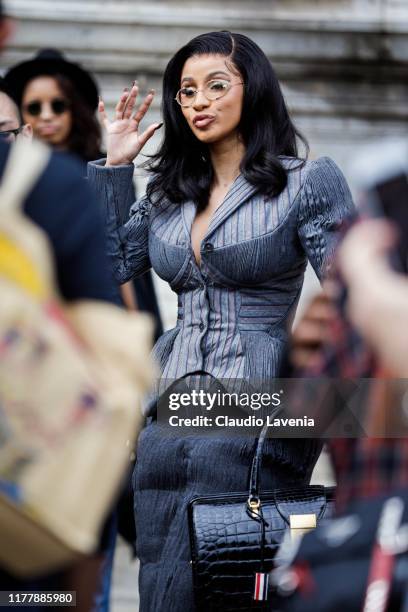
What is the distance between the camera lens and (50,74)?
7.10 metres

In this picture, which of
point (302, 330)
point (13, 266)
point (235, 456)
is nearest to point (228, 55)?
point (235, 456)

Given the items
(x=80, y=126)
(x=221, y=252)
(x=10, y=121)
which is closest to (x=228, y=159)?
(x=221, y=252)

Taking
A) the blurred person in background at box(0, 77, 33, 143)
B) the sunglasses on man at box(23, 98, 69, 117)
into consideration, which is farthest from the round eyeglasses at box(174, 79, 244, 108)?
the sunglasses on man at box(23, 98, 69, 117)

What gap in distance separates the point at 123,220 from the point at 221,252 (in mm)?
506

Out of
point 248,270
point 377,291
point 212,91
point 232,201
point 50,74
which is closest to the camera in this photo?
point 377,291

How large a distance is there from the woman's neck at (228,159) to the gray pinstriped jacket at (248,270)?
0.27 feet

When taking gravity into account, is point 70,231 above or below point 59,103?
below

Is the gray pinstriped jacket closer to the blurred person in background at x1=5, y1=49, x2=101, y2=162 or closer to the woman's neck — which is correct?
the woman's neck

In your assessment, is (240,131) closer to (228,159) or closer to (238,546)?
(228,159)

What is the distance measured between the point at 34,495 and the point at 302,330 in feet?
2.20

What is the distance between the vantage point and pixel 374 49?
10969 millimetres

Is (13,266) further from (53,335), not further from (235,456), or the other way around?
(235,456)

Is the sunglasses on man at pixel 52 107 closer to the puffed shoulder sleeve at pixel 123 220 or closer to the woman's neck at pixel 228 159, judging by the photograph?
the puffed shoulder sleeve at pixel 123 220

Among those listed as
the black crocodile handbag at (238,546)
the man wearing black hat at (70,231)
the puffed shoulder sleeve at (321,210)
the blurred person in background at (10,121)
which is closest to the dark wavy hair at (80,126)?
the blurred person in background at (10,121)
